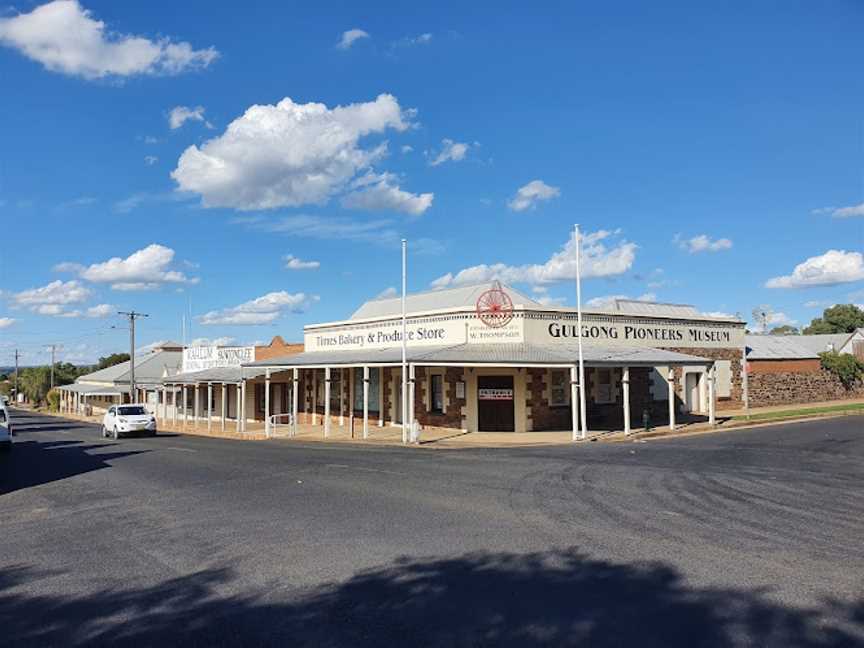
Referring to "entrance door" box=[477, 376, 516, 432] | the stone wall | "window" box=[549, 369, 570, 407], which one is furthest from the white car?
the stone wall

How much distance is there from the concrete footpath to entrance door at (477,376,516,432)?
0.69 m

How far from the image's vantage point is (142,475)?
17062 millimetres

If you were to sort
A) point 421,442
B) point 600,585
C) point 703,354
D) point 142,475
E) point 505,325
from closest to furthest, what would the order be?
point 600,585 → point 142,475 → point 421,442 → point 505,325 → point 703,354

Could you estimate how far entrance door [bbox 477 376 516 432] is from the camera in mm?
27812

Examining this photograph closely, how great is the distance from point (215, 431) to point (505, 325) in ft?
57.2

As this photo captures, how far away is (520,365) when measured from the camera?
2417cm

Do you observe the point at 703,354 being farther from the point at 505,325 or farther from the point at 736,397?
the point at 505,325

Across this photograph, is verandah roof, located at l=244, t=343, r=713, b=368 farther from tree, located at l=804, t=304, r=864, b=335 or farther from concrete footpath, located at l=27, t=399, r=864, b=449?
tree, located at l=804, t=304, r=864, b=335

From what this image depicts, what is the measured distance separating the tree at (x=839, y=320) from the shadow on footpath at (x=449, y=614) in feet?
321

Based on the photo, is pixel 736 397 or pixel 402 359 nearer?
pixel 402 359

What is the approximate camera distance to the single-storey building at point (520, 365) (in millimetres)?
26859

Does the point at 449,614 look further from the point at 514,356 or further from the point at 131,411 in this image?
the point at 131,411

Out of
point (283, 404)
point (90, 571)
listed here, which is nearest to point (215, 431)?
point (283, 404)

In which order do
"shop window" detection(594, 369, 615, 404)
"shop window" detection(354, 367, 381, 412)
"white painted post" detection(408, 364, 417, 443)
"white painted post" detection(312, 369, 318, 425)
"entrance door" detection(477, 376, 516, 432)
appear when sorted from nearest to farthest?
"white painted post" detection(408, 364, 417, 443), "entrance door" detection(477, 376, 516, 432), "shop window" detection(594, 369, 615, 404), "shop window" detection(354, 367, 381, 412), "white painted post" detection(312, 369, 318, 425)
